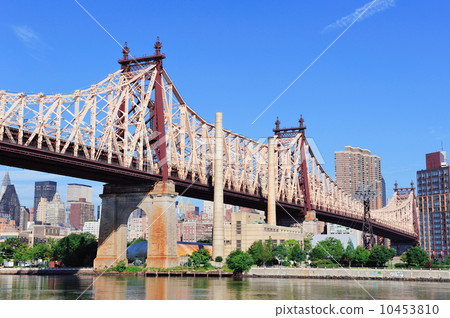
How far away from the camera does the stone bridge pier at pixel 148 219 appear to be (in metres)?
113

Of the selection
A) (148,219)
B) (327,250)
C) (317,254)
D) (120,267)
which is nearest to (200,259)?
(148,219)

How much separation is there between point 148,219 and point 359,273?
3919cm

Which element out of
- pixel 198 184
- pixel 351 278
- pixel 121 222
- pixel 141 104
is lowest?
pixel 351 278

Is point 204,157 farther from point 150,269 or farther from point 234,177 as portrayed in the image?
point 150,269

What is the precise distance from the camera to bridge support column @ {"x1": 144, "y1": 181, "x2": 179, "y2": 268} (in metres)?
112

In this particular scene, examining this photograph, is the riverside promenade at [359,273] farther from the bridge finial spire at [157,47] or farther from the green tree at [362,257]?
the bridge finial spire at [157,47]

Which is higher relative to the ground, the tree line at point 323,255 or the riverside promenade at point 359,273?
the tree line at point 323,255

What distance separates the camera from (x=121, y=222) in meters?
121

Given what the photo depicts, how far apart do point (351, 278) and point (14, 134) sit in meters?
59.8

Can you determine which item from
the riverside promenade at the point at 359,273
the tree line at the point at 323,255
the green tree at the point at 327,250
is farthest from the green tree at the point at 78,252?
the green tree at the point at 327,250

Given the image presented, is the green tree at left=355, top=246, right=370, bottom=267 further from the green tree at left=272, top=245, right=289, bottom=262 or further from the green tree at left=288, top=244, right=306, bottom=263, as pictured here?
the green tree at left=272, top=245, right=289, bottom=262

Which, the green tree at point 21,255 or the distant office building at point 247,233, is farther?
the green tree at point 21,255

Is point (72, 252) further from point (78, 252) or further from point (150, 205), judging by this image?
point (150, 205)
